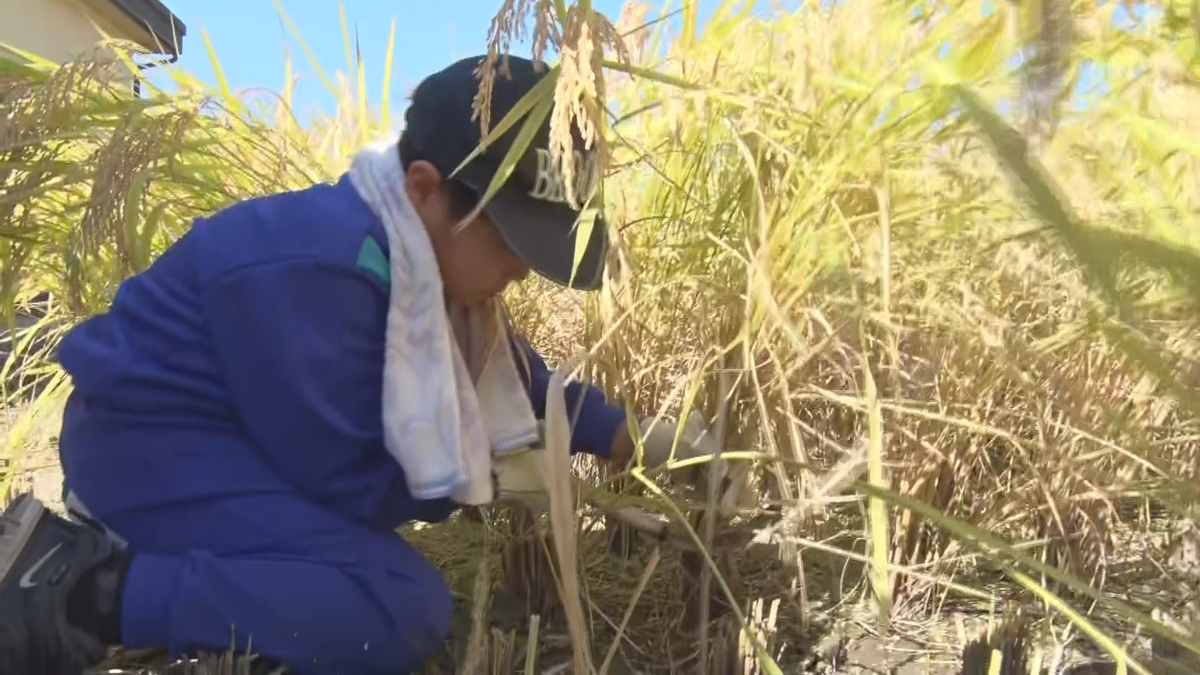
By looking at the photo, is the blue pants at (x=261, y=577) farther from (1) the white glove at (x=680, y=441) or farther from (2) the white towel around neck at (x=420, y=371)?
(1) the white glove at (x=680, y=441)

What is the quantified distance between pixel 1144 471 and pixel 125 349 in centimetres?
94

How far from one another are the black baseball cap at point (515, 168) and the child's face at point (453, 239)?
0.02 m

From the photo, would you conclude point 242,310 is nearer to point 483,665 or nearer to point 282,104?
point 483,665

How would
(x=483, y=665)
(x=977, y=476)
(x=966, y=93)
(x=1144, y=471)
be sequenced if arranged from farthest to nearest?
1. (x=977, y=476)
2. (x=1144, y=471)
3. (x=483, y=665)
4. (x=966, y=93)

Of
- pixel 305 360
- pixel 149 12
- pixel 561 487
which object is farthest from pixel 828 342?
pixel 149 12

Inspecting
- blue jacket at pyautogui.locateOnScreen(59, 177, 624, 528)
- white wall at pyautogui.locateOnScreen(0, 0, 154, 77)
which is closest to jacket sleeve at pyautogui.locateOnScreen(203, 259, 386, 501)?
blue jacket at pyautogui.locateOnScreen(59, 177, 624, 528)

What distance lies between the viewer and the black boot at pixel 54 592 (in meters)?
0.86

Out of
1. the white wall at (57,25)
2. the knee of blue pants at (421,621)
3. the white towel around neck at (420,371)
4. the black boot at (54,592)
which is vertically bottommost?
the knee of blue pants at (421,621)

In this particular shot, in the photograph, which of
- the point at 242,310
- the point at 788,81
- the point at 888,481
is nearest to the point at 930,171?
the point at 788,81

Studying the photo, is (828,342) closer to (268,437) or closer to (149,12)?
(268,437)

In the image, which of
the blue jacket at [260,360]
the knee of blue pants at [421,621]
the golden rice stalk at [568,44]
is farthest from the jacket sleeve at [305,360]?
the golden rice stalk at [568,44]

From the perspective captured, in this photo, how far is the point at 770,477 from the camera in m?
1.07

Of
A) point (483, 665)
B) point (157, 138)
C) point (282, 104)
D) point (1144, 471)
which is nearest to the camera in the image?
point (483, 665)

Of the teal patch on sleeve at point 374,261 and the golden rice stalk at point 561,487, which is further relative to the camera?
the teal patch on sleeve at point 374,261
